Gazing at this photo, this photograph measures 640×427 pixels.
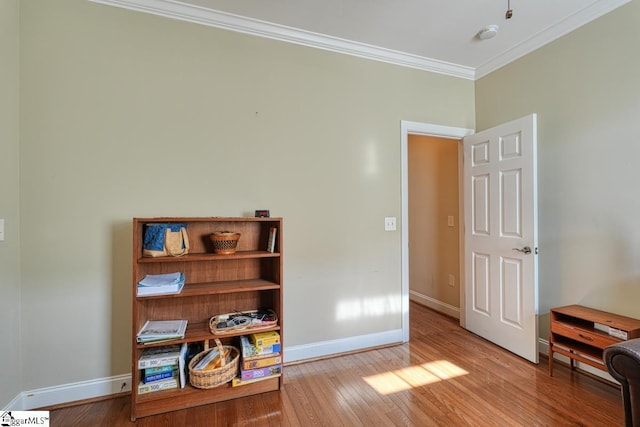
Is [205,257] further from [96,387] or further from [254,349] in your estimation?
[96,387]

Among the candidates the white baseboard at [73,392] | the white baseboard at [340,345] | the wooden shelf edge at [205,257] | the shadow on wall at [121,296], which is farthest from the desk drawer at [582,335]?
the shadow on wall at [121,296]

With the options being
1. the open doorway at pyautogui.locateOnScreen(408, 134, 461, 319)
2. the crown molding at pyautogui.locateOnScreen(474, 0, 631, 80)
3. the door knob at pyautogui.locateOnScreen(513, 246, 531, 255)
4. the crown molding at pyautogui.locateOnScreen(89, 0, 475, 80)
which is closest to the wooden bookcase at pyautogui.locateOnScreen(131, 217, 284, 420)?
the crown molding at pyautogui.locateOnScreen(89, 0, 475, 80)

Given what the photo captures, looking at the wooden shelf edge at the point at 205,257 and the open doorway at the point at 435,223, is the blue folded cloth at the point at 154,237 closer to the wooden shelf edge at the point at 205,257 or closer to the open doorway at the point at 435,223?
the wooden shelf edge at the point at 205,257

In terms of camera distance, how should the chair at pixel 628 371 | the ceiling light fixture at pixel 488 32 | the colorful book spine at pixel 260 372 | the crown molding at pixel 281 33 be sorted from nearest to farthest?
1. the chair at pixel 628 371
2. the colorful book spine at pixel 260 372
3. the crown molding at pixel 281 33
4. the ceiling light fixture at pixel 488 32

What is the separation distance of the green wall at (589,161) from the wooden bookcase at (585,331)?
0.48 ft

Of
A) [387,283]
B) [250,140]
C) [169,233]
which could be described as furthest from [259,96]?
[387,283]

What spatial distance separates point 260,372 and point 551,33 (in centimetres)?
341

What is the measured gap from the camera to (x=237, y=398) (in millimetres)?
1938

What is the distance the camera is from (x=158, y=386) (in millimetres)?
1801

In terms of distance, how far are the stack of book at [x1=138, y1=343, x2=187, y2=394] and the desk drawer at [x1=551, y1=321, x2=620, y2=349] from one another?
2.59 meters

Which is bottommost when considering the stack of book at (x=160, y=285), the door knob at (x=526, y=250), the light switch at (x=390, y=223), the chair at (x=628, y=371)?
the chair at (x=628, y=371)

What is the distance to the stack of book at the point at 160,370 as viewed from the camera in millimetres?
1779

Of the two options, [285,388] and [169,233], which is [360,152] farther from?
[285,388]

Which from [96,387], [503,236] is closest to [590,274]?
[503,236]
